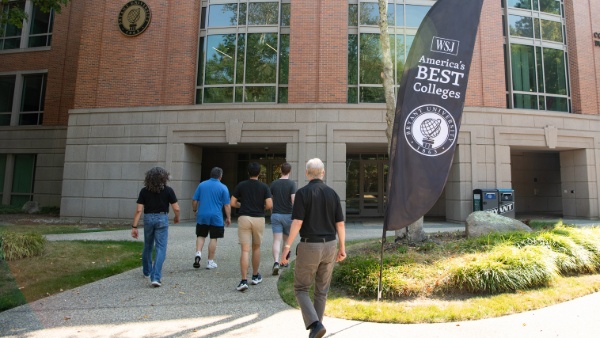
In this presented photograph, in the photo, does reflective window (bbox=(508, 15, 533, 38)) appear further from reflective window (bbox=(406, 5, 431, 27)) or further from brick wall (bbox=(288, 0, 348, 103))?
brick wall (bbox=(288, 0, 348, 103))

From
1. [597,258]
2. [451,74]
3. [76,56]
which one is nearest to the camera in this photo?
[451,74]

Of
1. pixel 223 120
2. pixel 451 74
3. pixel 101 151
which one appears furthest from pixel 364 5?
pixel 101 151

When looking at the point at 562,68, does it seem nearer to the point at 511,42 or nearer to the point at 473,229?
the point at 511,42

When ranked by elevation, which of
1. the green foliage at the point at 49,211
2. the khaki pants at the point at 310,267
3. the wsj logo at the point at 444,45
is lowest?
the green foliage at the point at 49,211

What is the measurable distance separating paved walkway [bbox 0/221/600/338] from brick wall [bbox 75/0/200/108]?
10386 millimetres

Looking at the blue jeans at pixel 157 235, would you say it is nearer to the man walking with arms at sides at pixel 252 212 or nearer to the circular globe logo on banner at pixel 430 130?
the man walking with arms at sides at pixel 252 212

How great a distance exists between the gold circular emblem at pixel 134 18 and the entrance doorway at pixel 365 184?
11379 millimetres

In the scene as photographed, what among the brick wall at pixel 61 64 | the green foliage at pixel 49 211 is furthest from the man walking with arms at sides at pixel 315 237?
the brick wall at pixel 61 64

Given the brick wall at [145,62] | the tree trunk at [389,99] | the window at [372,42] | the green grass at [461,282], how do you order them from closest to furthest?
the green grass at [461,282]
the tree trunk at [389,99]
the window at [372,42]
the brick wall at [145,62]

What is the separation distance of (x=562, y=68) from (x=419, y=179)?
49.9 feet

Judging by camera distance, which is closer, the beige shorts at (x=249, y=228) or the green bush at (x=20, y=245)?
the beige shorts at (x=249, y=228)

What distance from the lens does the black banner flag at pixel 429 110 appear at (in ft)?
16.7

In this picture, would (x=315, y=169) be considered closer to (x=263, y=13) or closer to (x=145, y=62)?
(x=263, y=13)

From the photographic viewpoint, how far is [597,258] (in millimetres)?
6188
